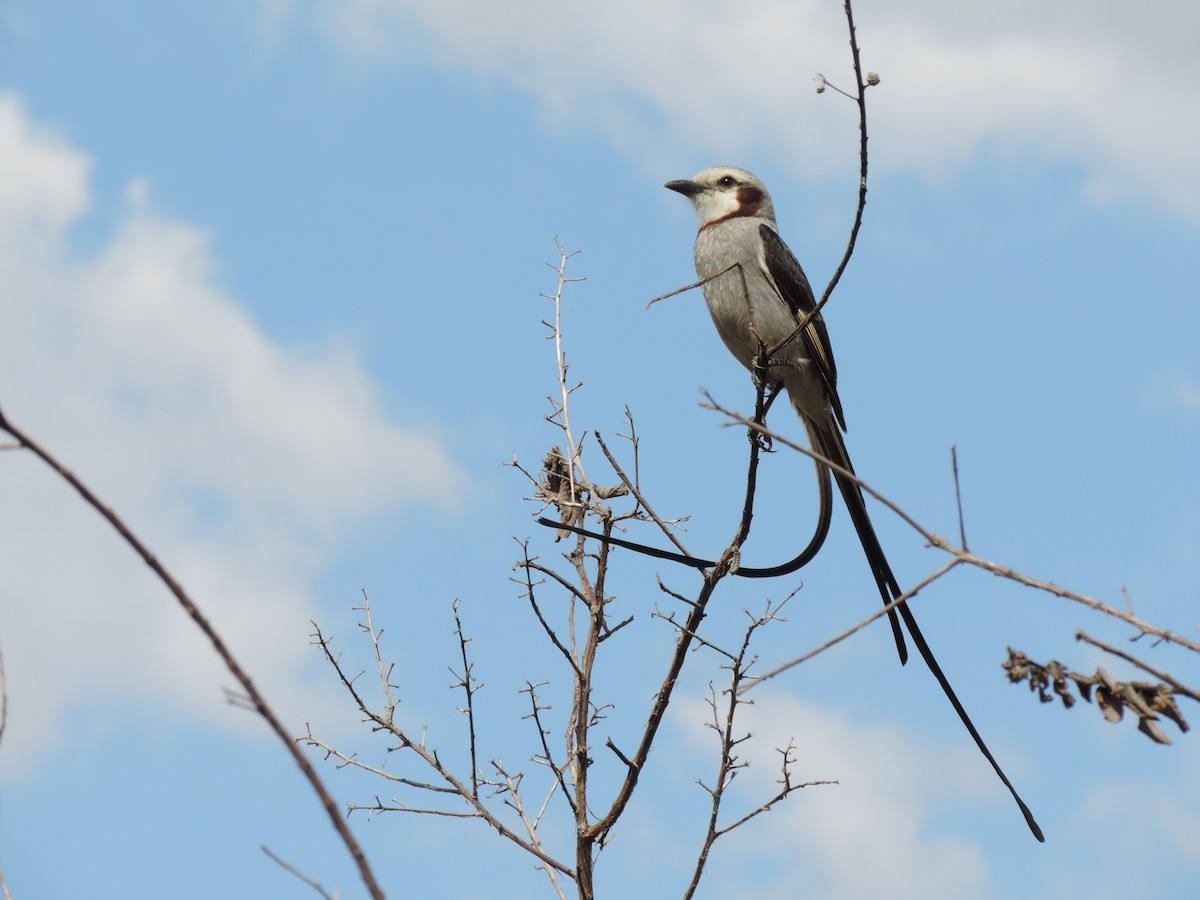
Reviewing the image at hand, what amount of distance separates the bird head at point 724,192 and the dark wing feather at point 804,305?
1.16 feet

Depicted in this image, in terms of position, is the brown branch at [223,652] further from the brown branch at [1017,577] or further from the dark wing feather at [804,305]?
the dark wing feather at [804,305]

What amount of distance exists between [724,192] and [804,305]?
2.38 feet

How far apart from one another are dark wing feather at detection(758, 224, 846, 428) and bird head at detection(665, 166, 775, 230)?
13.9 inches

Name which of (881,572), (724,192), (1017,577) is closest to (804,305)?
(724,192)

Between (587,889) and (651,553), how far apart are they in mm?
725

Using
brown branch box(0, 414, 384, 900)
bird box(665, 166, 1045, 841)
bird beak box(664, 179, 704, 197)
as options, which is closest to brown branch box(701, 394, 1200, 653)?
brown branch box(0, 414, 384, 900)

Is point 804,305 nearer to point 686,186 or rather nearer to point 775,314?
point 775,314

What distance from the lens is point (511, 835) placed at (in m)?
2.60

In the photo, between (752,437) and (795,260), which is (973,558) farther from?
(795,260)

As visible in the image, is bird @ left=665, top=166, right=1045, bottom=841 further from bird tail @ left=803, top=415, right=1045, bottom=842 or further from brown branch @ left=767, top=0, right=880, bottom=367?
brown branch @ left=767, top=0, right=880, bottom=367

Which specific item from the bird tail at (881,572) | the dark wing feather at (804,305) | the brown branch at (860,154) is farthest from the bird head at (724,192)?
the brown branch at (860,154)

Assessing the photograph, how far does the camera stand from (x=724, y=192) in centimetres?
495

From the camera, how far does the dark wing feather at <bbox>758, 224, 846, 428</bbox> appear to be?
441cm

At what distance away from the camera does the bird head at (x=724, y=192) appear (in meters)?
4.88
